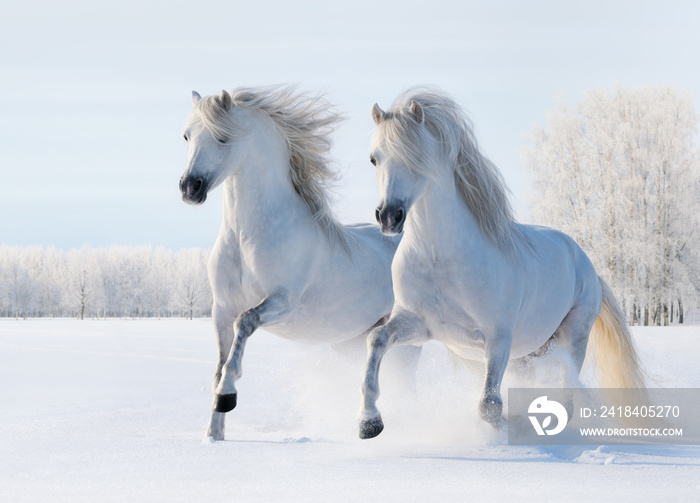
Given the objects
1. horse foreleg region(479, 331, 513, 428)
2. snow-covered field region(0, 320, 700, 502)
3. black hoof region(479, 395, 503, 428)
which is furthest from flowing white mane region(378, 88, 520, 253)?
snow-covered field region(0, 320, 700, 502)

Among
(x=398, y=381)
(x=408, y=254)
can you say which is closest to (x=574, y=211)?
(x=398, y=381)

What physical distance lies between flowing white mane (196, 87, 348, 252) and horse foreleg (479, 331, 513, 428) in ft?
6.22

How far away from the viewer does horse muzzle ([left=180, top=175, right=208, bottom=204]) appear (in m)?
4.67

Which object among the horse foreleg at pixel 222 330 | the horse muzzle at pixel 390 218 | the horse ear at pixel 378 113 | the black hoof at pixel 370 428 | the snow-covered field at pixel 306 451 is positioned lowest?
the snow-covered field at pixel 306 451

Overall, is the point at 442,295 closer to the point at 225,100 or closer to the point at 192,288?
the point at 225,100

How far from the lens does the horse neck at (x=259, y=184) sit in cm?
514

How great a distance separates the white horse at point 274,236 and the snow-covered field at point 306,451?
2.01 ft

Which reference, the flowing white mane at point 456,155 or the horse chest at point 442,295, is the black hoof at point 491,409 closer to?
the horse chest at point 442,295

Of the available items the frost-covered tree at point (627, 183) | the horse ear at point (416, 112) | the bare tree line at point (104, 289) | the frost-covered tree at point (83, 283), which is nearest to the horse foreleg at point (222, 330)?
the horse ear at point (416, 112)

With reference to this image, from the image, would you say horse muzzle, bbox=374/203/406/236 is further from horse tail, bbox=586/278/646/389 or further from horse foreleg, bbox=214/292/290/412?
horse tail, bbox=586/278/646/389

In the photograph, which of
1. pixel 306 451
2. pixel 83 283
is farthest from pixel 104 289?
pixel 306 451

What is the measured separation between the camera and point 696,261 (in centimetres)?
2395

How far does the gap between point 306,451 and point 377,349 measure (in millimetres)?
758

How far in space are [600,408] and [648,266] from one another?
63.0 feet
